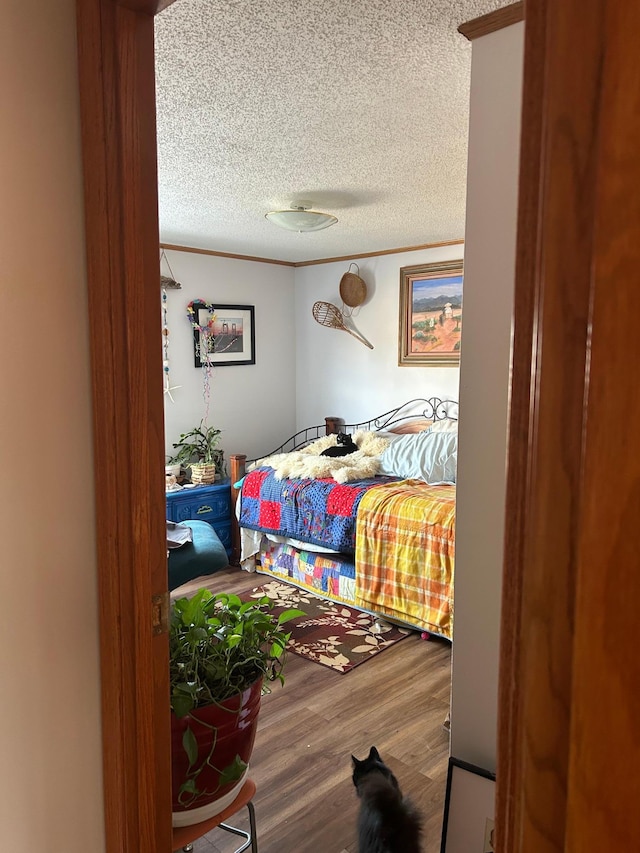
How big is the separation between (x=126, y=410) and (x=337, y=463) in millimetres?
3198

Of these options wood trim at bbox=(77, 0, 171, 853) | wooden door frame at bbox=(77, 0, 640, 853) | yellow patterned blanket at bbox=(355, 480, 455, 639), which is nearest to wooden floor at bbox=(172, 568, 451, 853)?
yellow patterned blanket at bbox=(355, 480, 455, 639)

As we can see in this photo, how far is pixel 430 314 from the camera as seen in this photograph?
488 centimetres

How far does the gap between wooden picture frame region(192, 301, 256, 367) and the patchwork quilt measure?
1.20 metres

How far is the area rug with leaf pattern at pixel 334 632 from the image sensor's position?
330 cm

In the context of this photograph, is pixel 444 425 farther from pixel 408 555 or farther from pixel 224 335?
pixel 224 335

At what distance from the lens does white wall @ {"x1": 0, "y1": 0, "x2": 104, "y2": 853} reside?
3.40 feet

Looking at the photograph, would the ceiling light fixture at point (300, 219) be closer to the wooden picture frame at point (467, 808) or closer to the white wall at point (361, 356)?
the white wall at point (361, 356)

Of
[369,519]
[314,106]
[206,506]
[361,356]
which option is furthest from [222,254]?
[314,106]

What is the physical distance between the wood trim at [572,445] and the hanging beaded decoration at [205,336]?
4.75 metres

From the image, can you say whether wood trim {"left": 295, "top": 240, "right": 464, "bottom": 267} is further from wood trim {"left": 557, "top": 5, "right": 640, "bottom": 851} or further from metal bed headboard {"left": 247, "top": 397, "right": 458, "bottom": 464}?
wood trim {"left": 557, "top": 5, "right": 640, "bottom": 851}

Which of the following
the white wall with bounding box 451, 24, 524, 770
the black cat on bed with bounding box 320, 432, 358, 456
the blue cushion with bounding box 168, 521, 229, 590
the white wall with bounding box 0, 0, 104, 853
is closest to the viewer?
the white wall with bounding box 0, 0, 104, 853

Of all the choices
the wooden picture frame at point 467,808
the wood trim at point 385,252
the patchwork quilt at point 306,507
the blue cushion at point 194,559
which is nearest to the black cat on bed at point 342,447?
the patchwork quilt at point 306,507

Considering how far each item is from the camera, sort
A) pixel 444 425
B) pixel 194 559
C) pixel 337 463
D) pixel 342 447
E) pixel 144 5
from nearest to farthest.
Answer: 1. pixel 144 5
2. pixel 194 559
3. pixel 337 463
4. pixel 444 425
5. pixel 342 447

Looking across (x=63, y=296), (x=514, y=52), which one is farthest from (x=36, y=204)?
(x=514, y=52)
